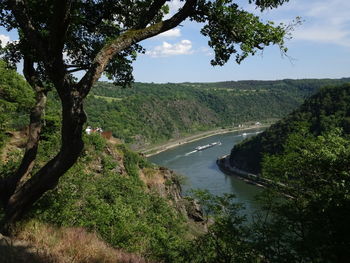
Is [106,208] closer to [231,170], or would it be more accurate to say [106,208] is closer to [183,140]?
[231,170]

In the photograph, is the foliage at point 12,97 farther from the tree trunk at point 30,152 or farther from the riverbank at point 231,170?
the riverbank at point 231,170

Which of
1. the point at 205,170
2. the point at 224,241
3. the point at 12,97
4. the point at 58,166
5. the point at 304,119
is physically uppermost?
the point at 12,97

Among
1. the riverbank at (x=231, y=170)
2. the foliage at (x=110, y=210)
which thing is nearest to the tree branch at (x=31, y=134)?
the foliage at (x=110, y=210)

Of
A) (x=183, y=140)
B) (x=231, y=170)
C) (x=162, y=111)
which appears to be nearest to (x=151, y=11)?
(x=231, y=170)

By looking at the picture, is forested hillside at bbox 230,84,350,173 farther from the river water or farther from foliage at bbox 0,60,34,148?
foliage at bbox 0,60,34,148

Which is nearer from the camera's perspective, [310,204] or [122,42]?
[122,42]

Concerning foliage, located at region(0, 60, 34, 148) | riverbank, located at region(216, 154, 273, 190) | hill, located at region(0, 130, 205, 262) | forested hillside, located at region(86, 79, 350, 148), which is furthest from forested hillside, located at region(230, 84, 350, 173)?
foliage, located at region(0, 60, 34, 148)
